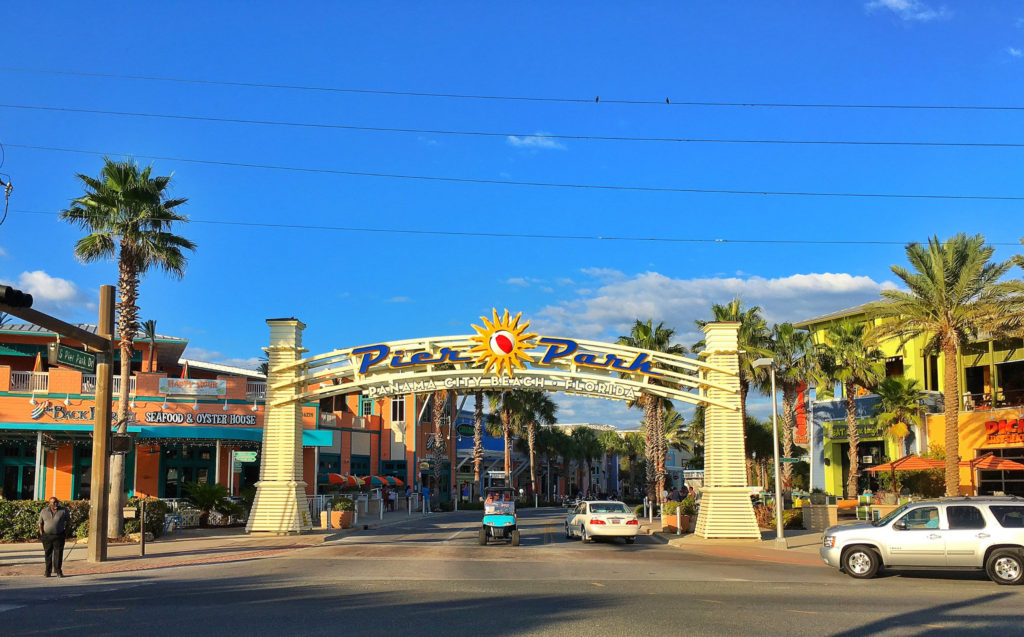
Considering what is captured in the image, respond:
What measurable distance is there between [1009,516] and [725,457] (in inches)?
447

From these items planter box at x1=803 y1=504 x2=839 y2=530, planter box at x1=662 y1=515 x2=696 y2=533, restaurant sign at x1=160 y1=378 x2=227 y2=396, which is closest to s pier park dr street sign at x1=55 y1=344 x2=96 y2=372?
restaurant sign at x1=160 y1=378 x2=227 y2=396

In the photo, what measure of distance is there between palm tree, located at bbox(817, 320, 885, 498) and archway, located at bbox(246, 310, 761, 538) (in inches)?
640

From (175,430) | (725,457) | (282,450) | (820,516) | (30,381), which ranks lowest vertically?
(820,516)

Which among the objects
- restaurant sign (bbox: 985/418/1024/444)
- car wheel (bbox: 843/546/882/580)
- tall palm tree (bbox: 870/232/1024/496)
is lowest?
car wheel (bbox: 843/546/882/580)

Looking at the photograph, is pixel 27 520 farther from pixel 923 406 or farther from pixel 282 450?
pixel 923 406

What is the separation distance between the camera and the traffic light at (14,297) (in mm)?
15117

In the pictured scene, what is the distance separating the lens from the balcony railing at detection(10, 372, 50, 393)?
112ft

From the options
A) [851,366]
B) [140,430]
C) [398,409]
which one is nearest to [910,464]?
[851,366]

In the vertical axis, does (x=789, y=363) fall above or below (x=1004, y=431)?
above

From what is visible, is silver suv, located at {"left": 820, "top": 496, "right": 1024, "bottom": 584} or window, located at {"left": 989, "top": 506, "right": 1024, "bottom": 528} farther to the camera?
window, located at {"left": 989, "top": 506, "right": 1024, "bottom": 528}

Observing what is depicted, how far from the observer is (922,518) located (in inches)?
680

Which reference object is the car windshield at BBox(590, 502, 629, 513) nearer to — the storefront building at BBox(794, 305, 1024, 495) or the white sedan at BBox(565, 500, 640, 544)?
the white sedan at BBox(565, 500, 640, 544)

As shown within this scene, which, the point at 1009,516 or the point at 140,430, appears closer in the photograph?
the point at 1009,516

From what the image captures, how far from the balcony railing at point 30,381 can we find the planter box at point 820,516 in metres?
29.9
